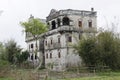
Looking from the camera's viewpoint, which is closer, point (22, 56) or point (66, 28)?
point (66, 28)

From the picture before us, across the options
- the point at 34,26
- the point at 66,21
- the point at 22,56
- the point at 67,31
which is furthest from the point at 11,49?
the point at 66,21

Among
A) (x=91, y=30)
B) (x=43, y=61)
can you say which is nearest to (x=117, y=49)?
(x=91, y=30)

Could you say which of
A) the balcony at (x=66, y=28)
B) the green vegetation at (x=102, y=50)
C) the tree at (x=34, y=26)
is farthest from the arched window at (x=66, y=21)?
the green vegetation at (x=102, y=50)

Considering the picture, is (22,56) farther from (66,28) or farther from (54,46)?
(66,28)

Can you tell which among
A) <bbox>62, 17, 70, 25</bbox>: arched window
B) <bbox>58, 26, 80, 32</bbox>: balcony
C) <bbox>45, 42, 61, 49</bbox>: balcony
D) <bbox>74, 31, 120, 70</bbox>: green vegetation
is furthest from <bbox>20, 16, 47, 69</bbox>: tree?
Result: <bbox>74, 31, 120, 70</bbox>: green vegetation

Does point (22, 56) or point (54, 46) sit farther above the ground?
point (54, 46)

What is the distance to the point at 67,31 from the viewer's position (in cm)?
5338

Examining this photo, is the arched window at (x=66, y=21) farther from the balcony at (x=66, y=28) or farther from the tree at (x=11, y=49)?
the tree at (x=11, y=49)

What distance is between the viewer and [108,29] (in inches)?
1783

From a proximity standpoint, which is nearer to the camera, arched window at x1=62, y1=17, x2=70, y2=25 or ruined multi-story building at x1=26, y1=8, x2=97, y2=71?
ruined multi-story building at x1=26, y1=8, x2=97, y2=71

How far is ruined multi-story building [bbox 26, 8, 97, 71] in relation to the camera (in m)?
53.1

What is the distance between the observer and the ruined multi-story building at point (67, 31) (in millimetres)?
53062

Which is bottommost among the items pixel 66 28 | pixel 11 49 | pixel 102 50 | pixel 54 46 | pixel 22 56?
pixel 102 50

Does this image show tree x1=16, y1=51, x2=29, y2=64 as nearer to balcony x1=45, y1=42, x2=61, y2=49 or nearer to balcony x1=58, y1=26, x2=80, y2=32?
balcony x1=45, y1=42, x2=61, y2=49
